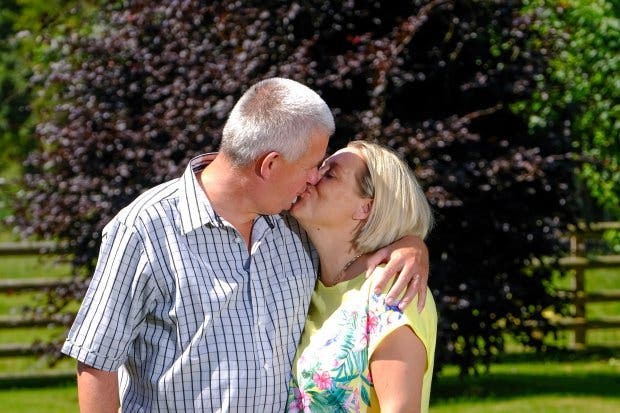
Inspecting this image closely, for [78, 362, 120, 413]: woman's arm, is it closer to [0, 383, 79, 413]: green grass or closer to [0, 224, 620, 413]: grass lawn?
[0, 224, 620, 413]: grass lawn

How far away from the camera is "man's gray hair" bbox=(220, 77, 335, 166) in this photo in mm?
3020

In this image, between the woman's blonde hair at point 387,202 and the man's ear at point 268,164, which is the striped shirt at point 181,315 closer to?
the man's ear at point 268,164

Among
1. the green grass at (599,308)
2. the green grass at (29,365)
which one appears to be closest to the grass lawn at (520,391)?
the green grass at (29,365)

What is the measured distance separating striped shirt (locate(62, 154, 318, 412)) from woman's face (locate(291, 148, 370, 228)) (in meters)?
0.24

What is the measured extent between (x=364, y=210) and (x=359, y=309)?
0.95 feet

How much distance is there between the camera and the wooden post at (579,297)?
10.6 metres

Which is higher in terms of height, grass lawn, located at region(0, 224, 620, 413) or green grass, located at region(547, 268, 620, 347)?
grass lawn, located at region(0, 224, 620, 413)

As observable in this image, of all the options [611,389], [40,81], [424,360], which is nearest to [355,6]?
[40,81]

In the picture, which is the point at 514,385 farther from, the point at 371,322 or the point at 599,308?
the point at 371,322

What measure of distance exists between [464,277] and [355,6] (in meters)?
1.79

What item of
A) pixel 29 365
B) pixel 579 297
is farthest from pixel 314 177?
pixel 579 297

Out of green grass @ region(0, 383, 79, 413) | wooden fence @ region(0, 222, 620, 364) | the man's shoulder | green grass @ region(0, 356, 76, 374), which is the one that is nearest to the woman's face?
the man's shoulder

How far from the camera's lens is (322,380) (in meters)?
3.18

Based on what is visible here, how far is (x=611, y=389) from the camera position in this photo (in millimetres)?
8797
